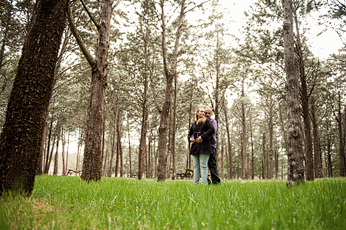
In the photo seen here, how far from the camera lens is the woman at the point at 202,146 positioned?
5.18 metres

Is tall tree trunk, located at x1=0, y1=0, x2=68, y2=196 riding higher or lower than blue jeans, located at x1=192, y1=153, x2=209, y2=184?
higher

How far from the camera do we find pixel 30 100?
232 centimetres

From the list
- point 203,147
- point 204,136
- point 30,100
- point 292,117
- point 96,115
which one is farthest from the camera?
point 96,115

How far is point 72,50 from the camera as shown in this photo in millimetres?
12406

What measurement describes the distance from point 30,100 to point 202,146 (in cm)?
404

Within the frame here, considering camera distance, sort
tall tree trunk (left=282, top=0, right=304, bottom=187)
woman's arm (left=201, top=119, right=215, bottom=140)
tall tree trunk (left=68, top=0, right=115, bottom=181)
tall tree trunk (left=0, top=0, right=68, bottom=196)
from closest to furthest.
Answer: tall tree trunk (left=0, top=0, right=68, bottom=196)
tall tree trunk (left=282, top=0, right=304, bottom=187)
woman's arm (left=201, top=119, right=215, bottom=140)
tall tree trunk (left=68, top=0, right=115, bottom=181)

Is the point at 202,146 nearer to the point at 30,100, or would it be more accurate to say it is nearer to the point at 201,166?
the point at 201,166

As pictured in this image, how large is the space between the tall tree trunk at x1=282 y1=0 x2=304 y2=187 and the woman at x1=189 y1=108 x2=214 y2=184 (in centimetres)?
200

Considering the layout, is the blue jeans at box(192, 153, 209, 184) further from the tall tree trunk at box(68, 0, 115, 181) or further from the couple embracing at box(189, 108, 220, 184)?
the tall tree trunk at box(68, 0, 115, 181)

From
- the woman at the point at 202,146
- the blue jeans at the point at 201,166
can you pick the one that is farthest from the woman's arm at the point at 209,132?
the blue jeans at the point at 201,166

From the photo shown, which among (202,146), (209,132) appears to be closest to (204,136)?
(209,132)

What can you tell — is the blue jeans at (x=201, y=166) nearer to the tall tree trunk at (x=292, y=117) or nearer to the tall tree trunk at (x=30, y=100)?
the tall tree trunk at (x=292, y=117)

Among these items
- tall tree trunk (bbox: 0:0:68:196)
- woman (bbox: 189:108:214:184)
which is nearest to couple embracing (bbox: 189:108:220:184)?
woman (bbox: 189:108:214:184)

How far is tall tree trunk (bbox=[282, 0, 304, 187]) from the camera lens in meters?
4.68
